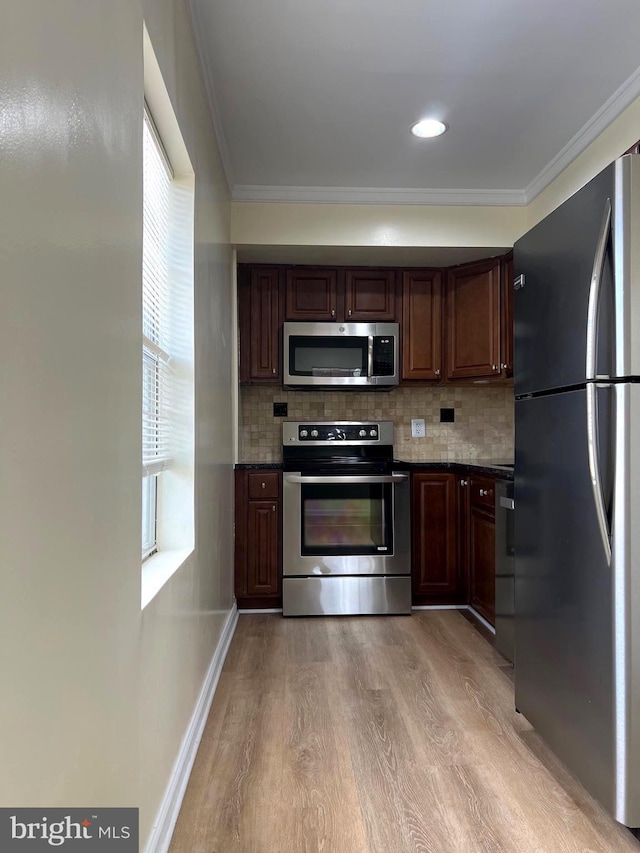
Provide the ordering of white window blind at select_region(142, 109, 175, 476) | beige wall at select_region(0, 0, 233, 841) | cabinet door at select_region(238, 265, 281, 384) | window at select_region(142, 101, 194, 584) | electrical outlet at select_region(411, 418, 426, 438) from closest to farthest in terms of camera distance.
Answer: beige wall at select_region(0, 0, 233, 841) → white window blind at select_region(142, 109, 175, 476) → window at select_region(142, 101, 194, 584) → cabinet door at select_region(238, 265, 281, 384) → electrical outlet at select_region(411, 418, 426, 438)

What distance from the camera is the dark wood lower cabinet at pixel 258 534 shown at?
3305mm

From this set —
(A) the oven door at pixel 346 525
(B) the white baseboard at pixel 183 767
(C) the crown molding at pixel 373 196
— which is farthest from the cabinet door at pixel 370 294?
(B) the white baseboard at pixel 183 767

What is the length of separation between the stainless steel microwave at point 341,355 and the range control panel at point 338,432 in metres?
0.29

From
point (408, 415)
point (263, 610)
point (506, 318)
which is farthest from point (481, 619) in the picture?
point (506, 318)

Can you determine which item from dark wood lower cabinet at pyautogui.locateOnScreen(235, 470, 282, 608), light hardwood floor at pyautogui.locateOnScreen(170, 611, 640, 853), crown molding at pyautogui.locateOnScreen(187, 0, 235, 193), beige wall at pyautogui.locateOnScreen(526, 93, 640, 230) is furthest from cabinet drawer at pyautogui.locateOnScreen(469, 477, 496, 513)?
crown molding at pyautogui.locateOnScreen(187, 0, 235, 193)

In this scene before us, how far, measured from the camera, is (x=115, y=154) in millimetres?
1005

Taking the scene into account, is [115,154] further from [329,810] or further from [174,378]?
[329,810]

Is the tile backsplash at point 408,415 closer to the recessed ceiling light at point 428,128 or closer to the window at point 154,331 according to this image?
the recessed ceiling light at point 428,128

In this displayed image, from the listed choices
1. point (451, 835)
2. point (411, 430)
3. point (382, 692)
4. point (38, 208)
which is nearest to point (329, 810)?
point (451, 835)

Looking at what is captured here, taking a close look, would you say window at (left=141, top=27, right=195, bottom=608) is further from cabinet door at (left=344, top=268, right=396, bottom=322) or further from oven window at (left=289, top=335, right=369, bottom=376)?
cabinet door at (left=344, top=268, right=396, bottom=322)

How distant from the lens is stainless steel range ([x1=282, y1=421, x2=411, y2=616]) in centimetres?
326

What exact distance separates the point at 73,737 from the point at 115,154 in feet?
3.19

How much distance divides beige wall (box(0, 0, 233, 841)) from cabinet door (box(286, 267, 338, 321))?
6.79 feet

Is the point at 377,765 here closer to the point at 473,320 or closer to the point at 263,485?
the point at 263,485
